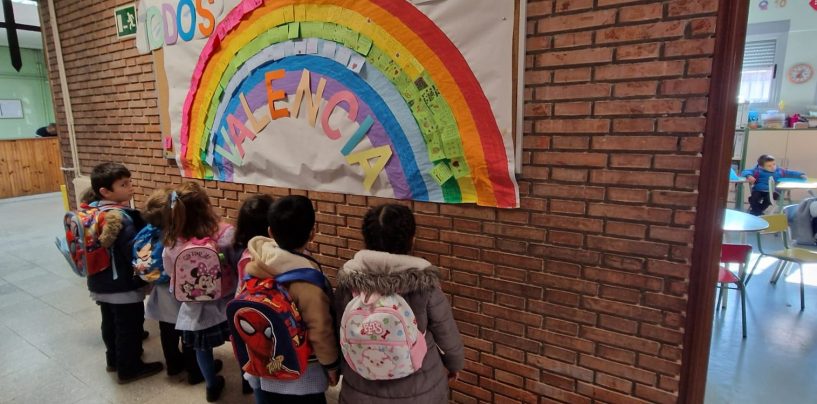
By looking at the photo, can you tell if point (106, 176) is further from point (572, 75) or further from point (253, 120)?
point (572, 75)

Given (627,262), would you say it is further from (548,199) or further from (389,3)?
(389,3)

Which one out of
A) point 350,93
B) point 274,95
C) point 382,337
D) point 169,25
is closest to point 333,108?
point 350,93

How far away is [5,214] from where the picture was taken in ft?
27.1

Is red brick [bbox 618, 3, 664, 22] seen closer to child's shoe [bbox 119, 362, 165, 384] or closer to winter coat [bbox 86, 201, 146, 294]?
winter coat [bbox 86, 201, 146, 294]

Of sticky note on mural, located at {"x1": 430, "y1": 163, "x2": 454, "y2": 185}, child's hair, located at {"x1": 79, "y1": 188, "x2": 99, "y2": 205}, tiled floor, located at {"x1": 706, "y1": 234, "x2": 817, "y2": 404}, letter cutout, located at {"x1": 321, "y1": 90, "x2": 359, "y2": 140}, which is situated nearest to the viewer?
sticky note on mural, located at {"x1": 430, "y1": 163, "x2": 454, "y2": 185}

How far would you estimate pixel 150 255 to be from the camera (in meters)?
2.52

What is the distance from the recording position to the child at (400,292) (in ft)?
5.10

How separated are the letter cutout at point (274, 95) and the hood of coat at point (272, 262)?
123 centimetres

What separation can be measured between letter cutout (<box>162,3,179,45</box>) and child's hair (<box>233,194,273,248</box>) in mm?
1966

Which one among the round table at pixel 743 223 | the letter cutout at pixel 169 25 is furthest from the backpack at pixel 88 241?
the round table at pixel 743 223

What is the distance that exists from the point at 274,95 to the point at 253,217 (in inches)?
39.4

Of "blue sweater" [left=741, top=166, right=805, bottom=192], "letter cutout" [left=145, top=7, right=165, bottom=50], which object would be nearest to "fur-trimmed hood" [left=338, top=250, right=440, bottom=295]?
"letter cutout" [left=145, top=7, right=165, bottom=50]

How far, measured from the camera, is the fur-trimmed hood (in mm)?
1537

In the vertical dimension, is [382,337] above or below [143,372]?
above
